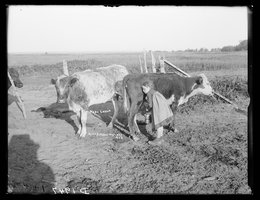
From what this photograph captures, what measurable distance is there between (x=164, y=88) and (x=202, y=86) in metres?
0.65

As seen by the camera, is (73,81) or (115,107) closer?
(73,81)

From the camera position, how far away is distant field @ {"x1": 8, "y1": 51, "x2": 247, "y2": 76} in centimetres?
409

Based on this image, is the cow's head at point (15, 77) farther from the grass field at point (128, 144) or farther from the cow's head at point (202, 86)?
the cow's head at point (202, 86)

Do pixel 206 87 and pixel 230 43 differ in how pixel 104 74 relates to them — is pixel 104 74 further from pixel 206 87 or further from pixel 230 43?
pixel 230 43

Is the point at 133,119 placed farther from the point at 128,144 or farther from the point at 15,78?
the point at 15,78

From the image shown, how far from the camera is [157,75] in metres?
4.33

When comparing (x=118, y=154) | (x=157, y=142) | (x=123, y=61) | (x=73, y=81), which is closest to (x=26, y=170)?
(x=118, y=154)

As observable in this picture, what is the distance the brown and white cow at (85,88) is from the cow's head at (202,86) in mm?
1205

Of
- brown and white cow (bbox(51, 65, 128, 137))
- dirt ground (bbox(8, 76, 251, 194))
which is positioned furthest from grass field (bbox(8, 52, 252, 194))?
brown and white cow (bbox(51, 65, 128, 137))

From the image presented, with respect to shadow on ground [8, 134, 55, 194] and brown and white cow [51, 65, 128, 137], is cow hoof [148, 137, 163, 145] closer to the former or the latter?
brown and white cow [51, 65, 128, 137]

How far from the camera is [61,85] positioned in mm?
4332
